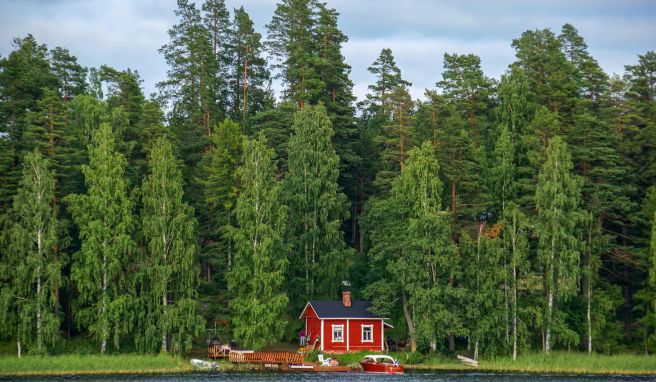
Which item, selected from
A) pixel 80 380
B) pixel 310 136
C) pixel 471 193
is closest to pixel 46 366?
pixel 80 380

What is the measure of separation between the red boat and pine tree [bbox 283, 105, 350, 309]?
9.88m

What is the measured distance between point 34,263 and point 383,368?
26272 millimetres

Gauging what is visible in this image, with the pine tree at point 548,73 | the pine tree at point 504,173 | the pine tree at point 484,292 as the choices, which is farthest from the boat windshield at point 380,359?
the pine tree at point 548,73

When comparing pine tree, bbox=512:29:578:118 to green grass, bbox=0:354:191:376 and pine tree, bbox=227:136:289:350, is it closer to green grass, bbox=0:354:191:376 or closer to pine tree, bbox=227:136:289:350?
pine tree, bbox=227:136:289:350

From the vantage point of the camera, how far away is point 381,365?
64.8 metres

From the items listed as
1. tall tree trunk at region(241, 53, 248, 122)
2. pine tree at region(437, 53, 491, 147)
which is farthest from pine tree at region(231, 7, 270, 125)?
pine tree at region(437, 53, 491, 147)

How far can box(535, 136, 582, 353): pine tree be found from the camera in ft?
225

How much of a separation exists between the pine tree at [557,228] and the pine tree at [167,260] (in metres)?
27.0

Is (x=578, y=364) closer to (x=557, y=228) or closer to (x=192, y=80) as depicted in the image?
(x=557, y=228)

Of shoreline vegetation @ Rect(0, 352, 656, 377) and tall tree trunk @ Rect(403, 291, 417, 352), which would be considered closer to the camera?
shoreline vegetation @ Rect(0, 352, 656, 377)

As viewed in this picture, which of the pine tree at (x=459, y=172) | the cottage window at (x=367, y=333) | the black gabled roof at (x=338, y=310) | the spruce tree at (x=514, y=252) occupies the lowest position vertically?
the cottage window at (x=367, y=333)

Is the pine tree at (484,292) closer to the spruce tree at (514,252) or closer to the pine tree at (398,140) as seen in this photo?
the spruce tree at (514,252)

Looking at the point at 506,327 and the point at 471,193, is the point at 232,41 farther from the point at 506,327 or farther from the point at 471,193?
the point at 506,327

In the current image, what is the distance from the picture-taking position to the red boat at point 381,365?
64.2 metres
